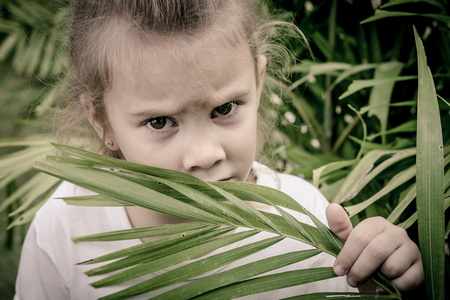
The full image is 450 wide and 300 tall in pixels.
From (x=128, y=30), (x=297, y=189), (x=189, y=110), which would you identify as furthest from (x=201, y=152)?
(x=297, y=189)

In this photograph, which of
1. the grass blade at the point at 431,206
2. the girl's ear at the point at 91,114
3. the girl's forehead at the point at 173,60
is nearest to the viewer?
the grass blade at the point at 431,206

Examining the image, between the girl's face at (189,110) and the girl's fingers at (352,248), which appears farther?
the girl's face at (189,110)

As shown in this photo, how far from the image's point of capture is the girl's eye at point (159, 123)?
540 millimetres

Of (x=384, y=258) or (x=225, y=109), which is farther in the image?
(x=225, y=109)

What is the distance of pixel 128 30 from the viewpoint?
0.54 meters

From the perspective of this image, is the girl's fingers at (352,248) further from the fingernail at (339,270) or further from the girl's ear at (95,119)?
the girl's ear at (95,119)

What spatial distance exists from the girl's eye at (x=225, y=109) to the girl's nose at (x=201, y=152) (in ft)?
0.12

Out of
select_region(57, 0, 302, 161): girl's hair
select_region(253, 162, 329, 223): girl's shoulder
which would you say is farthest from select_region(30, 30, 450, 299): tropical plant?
select_region(253, 162, 329, 223): girl's shoulder

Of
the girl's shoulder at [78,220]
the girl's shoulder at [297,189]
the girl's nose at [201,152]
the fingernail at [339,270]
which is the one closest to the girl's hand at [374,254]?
the fingernail at [339,270]

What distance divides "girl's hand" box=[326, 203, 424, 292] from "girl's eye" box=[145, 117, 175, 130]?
9.2 inches

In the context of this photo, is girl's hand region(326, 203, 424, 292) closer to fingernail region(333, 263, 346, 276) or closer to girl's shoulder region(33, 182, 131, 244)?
fingernail region(333, 263, 346, 276)

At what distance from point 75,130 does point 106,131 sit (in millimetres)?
159

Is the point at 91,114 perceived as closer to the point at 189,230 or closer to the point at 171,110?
the point at 171,110

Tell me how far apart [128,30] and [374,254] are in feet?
1.32
